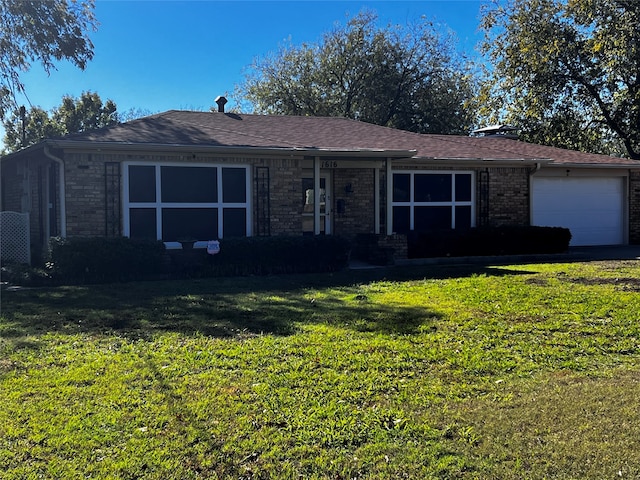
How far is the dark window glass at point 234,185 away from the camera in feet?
42.7

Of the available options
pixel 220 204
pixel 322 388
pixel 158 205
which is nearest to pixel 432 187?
pixel 220 204

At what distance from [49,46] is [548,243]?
1466 cm

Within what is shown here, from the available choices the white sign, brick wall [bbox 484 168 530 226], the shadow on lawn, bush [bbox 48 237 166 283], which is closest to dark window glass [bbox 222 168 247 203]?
the white sign

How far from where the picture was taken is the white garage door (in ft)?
58.6

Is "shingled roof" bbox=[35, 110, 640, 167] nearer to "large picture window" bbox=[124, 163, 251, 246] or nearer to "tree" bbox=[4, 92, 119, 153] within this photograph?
"large picture window" bbox=[124, 163, 251, 246]

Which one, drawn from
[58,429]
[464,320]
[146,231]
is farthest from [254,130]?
[58,429]

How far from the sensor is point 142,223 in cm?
1239

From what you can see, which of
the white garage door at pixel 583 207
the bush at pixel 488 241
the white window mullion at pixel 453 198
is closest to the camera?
the bush at pixel 488 241

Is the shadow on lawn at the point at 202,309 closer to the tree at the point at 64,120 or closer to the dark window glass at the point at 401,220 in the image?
the dark window glass at the point at 401,220

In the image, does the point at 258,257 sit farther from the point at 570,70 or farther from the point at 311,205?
the point at 570,70

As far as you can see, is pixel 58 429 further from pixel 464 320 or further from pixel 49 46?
pixel 49 46

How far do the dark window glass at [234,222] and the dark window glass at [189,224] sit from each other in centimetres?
21

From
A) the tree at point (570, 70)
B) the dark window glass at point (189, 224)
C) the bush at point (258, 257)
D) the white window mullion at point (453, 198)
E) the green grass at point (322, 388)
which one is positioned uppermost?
the tree at point (570, 70)

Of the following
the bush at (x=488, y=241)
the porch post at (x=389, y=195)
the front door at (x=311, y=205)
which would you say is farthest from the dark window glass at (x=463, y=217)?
the front door at (x=311, y=205)
